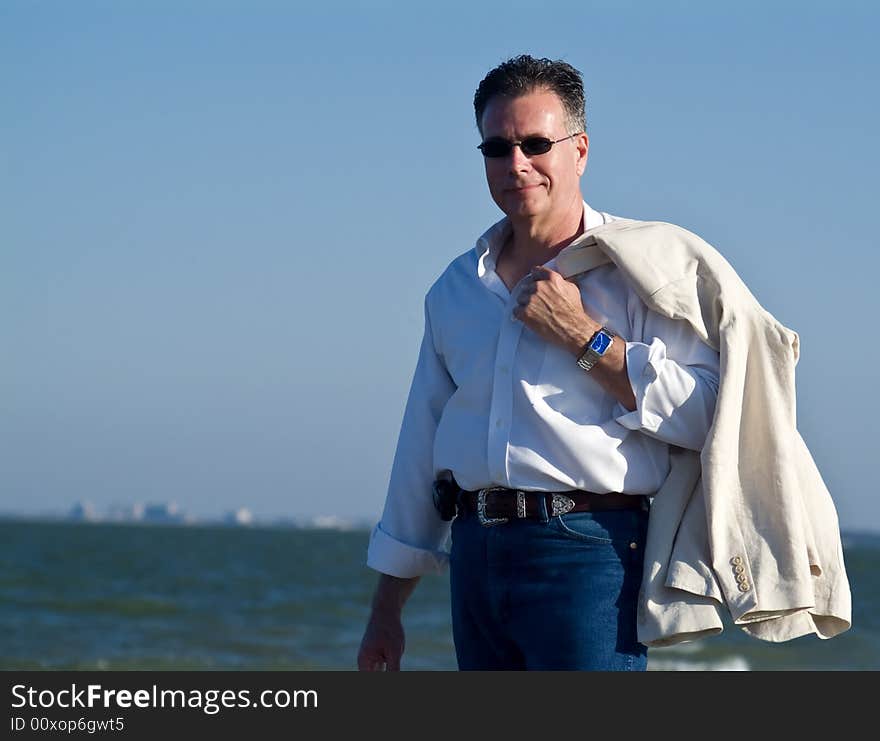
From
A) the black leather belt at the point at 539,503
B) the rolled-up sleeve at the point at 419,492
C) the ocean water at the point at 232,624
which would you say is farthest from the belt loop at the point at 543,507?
the ocean water at the point at 232,624

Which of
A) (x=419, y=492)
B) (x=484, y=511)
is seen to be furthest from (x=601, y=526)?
(x=419, y=492)

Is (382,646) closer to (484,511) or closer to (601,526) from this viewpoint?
(484,511)

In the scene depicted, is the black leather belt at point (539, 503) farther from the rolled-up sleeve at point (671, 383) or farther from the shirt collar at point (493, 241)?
the shirt collar at point (493, 241)

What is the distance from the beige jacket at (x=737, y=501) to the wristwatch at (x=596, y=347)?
4.2 inches

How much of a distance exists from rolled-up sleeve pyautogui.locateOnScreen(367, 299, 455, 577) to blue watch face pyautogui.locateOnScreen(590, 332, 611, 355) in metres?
0.53

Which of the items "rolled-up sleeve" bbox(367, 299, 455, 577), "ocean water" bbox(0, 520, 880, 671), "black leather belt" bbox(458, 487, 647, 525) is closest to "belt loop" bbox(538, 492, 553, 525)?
"black leather belt" bbox(458, 487, 647, 525)

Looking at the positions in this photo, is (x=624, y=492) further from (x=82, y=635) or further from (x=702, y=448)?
(x=82, y=635)

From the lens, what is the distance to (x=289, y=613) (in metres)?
22.1

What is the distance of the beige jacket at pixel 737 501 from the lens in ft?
8.50

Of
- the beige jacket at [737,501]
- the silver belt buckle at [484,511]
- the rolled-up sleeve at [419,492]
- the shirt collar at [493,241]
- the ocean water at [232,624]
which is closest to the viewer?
the beige jacket at [737,501]

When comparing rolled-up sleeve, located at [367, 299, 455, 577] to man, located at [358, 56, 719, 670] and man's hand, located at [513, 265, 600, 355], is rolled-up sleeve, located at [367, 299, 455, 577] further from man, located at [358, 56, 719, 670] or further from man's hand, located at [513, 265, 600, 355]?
man's hand, located at [513, 265, 600, 355]

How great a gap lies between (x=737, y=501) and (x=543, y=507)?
1.25ft
